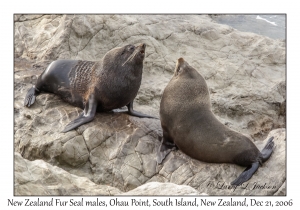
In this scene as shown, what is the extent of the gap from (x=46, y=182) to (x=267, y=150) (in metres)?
3.50

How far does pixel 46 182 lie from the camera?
20.6ft

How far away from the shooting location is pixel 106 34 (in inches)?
468

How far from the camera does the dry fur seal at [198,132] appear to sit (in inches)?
310

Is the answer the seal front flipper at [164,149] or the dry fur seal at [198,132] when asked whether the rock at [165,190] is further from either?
the seal front flipper at [164,149]

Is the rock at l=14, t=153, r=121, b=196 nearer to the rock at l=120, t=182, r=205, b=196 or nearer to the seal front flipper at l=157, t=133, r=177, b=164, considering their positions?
the rock at l=120, t=182, r=205, b=196

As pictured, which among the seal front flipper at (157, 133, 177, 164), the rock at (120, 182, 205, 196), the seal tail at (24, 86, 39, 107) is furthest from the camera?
the seal tail at (24, 86, 39, 107)

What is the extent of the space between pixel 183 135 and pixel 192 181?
0.85 m

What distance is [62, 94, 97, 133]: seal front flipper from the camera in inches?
337

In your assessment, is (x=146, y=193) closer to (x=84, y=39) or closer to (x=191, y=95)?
(x=191, y=95)

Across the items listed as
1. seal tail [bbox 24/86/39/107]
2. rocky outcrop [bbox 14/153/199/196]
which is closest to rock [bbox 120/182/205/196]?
rocky outcrop [bbox 14/153/199/196]

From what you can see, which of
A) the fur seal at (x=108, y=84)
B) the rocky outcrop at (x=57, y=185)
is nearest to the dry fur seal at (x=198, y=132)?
the fur seal at (x=108, y=84)

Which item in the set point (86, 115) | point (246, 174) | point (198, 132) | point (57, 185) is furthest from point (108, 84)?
point (57, 185)

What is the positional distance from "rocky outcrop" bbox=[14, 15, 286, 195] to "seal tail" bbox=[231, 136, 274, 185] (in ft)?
0.25

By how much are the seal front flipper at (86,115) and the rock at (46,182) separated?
1870 millimetres
